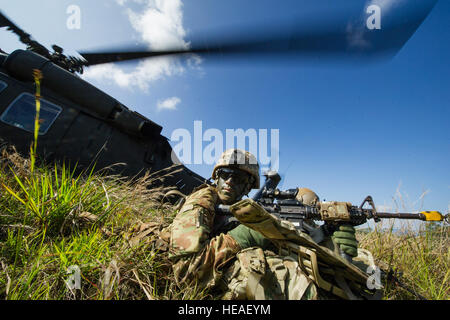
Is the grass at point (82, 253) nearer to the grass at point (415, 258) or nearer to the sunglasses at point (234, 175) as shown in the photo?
the grass at point (415, 258)

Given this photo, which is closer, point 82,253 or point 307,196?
point 82,253

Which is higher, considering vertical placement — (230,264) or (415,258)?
(230,264)

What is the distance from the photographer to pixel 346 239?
6.69 ft

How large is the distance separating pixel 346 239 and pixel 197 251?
153 centimetres

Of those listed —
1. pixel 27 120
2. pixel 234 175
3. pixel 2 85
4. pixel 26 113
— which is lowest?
pixel 234 175

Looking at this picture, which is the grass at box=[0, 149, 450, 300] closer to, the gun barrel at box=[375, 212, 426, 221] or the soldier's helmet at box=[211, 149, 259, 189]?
the gun barrel at box=[375, 212, 426, 221]

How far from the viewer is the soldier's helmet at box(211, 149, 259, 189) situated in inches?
110

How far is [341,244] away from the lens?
2.02 meters

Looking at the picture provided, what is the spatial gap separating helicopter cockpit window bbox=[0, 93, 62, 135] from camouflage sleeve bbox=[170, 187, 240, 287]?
11.3 feet

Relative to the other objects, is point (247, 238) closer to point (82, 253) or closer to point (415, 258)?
point (82, 253)

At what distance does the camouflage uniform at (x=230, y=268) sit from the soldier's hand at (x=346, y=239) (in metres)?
0.80

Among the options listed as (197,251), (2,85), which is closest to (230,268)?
(197,251)

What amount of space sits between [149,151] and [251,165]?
3262 millimetres

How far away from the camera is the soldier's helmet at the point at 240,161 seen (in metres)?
2.79
